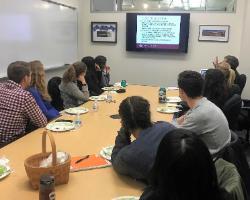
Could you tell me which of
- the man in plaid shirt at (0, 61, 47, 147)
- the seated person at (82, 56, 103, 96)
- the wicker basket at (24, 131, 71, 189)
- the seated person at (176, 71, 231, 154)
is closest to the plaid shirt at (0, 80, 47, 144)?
the man in plaid shirt at (0, 61, 47, 147)

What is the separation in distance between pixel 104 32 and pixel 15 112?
433cm

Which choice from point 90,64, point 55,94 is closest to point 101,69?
point 90,64

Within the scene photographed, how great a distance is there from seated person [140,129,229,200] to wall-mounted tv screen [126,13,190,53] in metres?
5.22

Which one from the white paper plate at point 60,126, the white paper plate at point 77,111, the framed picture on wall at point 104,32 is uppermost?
the framed picture on wall at point 104,32

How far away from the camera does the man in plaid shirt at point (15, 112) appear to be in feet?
7.94

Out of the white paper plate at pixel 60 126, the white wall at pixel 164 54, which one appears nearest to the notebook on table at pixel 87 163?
the white paper plate at pixel 60 126

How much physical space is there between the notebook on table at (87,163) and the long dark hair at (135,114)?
29 centimetres

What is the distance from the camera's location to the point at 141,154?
1641mm

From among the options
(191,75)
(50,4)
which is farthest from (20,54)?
(191,75)

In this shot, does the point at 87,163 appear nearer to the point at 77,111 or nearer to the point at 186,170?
the point at 186,170

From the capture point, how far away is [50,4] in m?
5.18

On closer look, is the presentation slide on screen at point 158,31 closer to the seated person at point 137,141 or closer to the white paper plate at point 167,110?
the white paper plate at point 167,110

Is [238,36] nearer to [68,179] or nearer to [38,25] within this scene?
[38,25]

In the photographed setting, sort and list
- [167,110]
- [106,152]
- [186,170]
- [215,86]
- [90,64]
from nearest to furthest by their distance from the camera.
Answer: [186,170] < [106,152] < [215,86] < [167,110] < [90,64]
